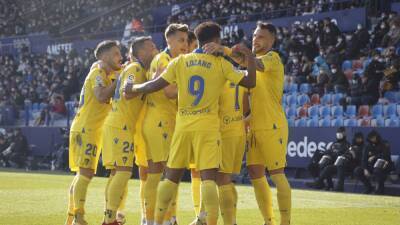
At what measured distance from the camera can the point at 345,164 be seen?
2059 centimetres

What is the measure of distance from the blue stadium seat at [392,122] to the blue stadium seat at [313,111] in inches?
103

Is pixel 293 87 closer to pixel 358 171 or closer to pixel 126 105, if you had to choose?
pixel 358 171

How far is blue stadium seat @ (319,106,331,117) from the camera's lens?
23438 mm

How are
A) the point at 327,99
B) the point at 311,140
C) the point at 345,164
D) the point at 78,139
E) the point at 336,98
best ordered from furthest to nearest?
the point at 327,99
the point at 336,98
the point at 311,140
the point at 345,164
the point at 78,139

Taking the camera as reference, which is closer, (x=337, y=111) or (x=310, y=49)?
(x=337, y=111)

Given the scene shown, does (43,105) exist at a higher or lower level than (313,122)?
higher

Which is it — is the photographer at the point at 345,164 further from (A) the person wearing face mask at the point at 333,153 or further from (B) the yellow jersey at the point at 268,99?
(B) the yellow jersey at the point at 268,99

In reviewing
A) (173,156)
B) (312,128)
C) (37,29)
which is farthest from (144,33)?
(173,156)

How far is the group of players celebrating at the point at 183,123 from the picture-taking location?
9406 mm

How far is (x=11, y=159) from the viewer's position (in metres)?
32.1

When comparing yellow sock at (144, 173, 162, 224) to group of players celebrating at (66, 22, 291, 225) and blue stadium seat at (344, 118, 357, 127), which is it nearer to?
group of players celebrating at (66, 22, 291, 225)

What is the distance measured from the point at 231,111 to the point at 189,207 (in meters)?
4.64

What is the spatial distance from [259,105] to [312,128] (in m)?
12.4

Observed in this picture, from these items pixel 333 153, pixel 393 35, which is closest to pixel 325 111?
pixel 333 153
